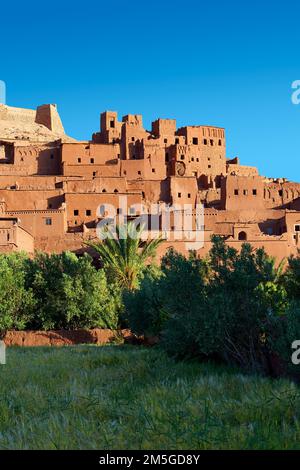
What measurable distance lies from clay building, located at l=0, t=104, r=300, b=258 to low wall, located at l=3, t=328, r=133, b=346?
9.04m

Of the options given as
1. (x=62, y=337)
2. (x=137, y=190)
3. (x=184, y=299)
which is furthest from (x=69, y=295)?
(x=137, y=190)

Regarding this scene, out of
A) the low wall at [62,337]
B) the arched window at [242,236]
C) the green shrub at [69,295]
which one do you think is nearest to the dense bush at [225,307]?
the low wall at [62,337]

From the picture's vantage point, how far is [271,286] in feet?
36.5

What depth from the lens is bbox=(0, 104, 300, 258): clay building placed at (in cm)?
3050

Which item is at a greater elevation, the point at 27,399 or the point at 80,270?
the point at 80,270

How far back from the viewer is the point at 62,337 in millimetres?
17562

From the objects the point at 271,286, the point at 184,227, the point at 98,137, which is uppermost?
the point at 98,137

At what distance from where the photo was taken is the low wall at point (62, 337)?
16.9m

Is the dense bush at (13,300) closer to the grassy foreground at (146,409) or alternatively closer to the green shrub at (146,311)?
the green shrub at (146,311)

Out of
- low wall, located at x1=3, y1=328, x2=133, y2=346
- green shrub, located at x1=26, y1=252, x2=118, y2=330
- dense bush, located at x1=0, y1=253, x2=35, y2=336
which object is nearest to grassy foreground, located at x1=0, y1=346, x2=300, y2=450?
low wall, located at x1=3, y1=328, x2=133, y2=346
